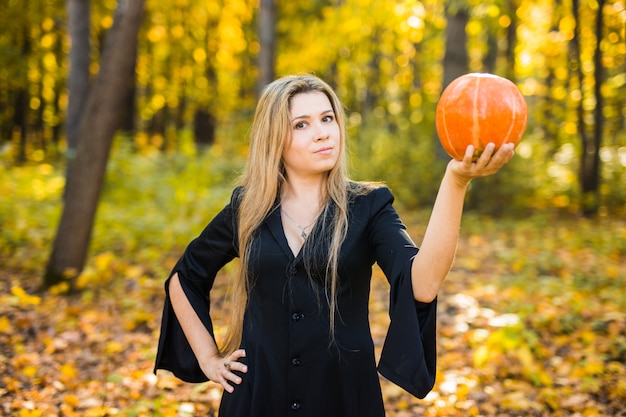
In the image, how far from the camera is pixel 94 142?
19.2 ft

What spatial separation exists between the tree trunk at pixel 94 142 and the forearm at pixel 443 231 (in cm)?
485

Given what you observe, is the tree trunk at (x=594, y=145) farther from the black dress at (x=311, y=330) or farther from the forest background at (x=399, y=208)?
the black dress at (x=311, y=330)

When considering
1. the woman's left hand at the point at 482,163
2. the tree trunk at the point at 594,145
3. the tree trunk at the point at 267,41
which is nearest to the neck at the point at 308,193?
the woman's left hand at the point at 482,163

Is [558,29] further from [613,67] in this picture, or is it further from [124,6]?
[124,6]

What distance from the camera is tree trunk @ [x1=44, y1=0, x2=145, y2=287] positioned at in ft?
18.7

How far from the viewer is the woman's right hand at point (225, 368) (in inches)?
90.8

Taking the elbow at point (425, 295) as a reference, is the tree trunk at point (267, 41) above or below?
above

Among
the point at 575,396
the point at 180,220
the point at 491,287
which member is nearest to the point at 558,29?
the point at 491,287

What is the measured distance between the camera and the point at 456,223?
1775 millimetres

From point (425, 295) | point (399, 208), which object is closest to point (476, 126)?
point (425, 295)

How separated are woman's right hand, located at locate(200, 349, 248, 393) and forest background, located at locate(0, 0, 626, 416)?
4.86 feet

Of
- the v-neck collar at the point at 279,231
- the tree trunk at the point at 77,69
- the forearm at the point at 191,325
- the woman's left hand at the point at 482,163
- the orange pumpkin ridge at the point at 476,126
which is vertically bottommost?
the forearm at the point at 191,325

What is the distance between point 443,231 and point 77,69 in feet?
31.4

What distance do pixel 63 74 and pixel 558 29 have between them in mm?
16902
